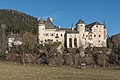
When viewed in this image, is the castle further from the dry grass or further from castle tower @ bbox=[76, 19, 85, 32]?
the dry grass

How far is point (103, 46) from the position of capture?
321ft

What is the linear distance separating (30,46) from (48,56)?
533 inches

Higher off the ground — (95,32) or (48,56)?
(95,32)

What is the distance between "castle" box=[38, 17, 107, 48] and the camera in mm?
96062

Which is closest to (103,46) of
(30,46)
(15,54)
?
(30,46)

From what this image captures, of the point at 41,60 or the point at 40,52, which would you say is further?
the point at 40,52

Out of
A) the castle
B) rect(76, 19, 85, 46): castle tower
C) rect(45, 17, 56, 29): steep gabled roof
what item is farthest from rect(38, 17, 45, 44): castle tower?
rect(76, 19, 85, 46): castle tower

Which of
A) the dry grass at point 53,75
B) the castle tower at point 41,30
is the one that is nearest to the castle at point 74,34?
the castle tower at point 41,30

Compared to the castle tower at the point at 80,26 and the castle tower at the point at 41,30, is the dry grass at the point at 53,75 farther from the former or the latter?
the castle tower at the point at 80,26

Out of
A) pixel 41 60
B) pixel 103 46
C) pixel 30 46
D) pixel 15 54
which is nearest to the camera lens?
pixel 41 60

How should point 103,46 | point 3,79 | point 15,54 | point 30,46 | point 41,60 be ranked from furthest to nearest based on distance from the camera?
1. point 103,46
2. point 30,46
3. point 15,54
4. point 41,60
5. point 3,79

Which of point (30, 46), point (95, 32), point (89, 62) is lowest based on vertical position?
point (89, 62)

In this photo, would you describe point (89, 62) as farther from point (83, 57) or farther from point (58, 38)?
point (58, 38)

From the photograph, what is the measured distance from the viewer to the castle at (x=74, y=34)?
96062 millimetres
